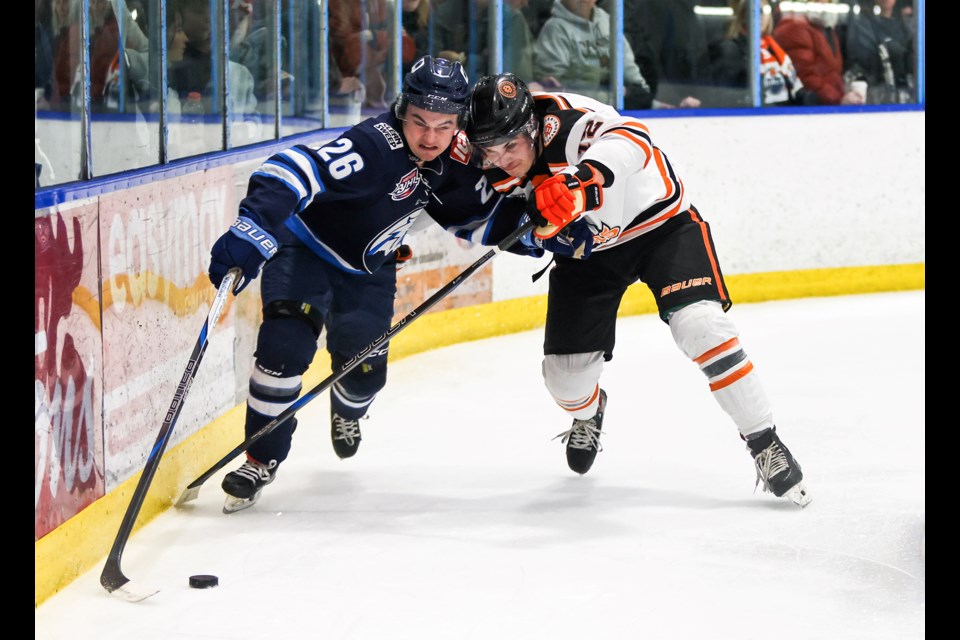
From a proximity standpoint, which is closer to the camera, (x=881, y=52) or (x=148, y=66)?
(x=148, y=66)

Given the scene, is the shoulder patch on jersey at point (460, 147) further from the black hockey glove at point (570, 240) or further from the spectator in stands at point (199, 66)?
the spectator in stands at point (199, 66)

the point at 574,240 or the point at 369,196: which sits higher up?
the point at 369,196

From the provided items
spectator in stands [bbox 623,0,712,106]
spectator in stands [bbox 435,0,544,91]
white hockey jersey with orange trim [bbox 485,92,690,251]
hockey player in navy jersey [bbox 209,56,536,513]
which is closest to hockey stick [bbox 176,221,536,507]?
hockey player in navy jersey [bbox 209,56,536,513]

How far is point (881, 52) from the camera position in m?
6.58

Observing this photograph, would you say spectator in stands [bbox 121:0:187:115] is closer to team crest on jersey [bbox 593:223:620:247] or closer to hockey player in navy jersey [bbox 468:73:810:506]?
hockey player in navy jersey [bbox 468:73:810:506]

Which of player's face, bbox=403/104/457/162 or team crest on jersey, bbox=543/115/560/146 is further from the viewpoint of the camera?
team crest on jersey, bbox=543/115/560/146

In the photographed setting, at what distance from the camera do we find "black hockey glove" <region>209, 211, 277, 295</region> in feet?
8.54

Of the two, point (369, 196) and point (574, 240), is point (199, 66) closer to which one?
point (369, 196)

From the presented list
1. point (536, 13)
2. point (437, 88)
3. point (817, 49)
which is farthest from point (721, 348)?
point (817, 49)

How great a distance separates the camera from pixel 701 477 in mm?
3289

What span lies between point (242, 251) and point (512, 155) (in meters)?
0.65

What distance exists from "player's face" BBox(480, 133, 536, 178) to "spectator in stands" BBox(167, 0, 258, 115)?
1030 millimetres

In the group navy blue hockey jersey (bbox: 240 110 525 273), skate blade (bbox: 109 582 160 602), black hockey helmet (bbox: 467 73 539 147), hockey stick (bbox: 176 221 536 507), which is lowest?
skate blade (bbox: 109 582 160 602)

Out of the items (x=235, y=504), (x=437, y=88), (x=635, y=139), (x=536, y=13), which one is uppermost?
(x=536, y=13)
